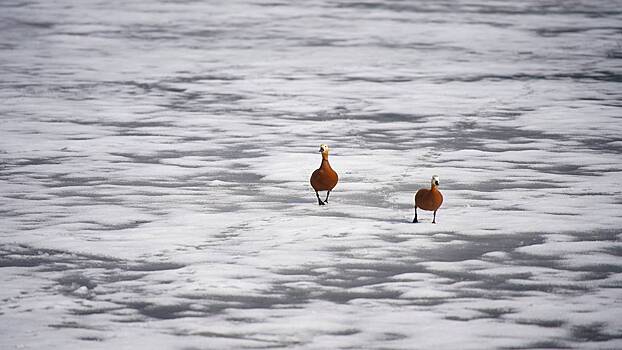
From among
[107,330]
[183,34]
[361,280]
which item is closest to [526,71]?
[183,34]

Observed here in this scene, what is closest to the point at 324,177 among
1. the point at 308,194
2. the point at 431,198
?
the point at 308,194

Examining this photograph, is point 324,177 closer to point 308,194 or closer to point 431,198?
point 308,194

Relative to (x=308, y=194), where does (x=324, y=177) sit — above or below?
above

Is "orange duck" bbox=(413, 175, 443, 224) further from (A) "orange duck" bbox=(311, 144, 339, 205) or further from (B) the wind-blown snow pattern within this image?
(A) "orange duck" bbox=(311, 144, 339, 205)

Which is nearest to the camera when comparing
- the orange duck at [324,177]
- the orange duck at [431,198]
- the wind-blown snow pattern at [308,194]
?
the wind-blown snow pattern at [308,194]

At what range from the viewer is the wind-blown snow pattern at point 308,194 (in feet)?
17.4

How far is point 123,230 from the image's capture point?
693cm

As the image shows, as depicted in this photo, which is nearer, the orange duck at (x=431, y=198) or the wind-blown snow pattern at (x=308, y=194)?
the wind-blown snow pattern at (x=308, y=194)

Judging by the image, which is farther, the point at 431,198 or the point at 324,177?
the point at 324,177

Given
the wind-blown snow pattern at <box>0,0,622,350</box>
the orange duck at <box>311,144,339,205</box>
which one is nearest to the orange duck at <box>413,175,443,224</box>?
the wind-blown snow pattern at <box>0,0,622,350</box>

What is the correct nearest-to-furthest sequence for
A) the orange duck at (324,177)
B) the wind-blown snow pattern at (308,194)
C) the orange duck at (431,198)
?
the wind-blown snow pattern at (308,194), the orange duck at (431,198), the orange duck at (324,177)

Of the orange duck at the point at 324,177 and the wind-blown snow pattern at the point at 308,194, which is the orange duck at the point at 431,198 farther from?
the orange duck at the point at 324,177

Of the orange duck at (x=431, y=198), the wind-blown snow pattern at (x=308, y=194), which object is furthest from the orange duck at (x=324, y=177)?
the orange duck at (x=431, y=198)

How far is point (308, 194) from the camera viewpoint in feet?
26.0
